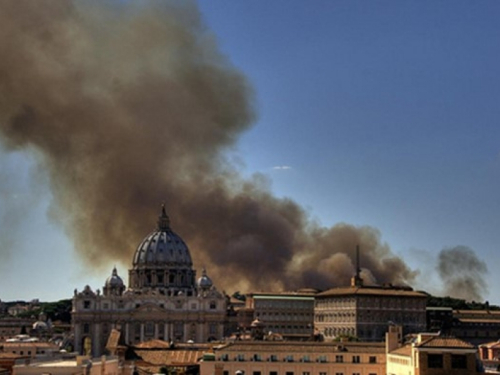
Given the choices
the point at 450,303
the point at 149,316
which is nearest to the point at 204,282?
the point at 149,316

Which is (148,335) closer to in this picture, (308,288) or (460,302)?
(308,288)

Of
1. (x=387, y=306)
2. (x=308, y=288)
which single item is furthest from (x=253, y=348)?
(x=308, y=288)

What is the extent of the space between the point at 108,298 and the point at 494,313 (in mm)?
64688

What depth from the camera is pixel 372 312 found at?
159875 millimetres

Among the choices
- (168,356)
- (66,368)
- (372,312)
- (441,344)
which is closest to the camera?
(66,368)

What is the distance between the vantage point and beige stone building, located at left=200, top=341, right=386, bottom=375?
215 ft

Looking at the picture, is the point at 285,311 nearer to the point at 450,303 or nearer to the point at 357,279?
the point at 357,279

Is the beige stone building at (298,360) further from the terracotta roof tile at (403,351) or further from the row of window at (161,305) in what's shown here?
the row of window at (161,305)

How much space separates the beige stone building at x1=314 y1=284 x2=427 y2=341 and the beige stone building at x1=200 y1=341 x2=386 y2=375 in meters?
89.2

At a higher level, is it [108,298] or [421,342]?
[108,298]

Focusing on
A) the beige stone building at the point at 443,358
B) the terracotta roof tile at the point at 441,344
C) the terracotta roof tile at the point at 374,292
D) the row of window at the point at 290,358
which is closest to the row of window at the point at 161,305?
the terracotta roof tile at the point at 374,292

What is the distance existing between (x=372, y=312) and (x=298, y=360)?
314ft

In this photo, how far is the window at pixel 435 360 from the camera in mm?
58094

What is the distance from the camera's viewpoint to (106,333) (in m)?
178
